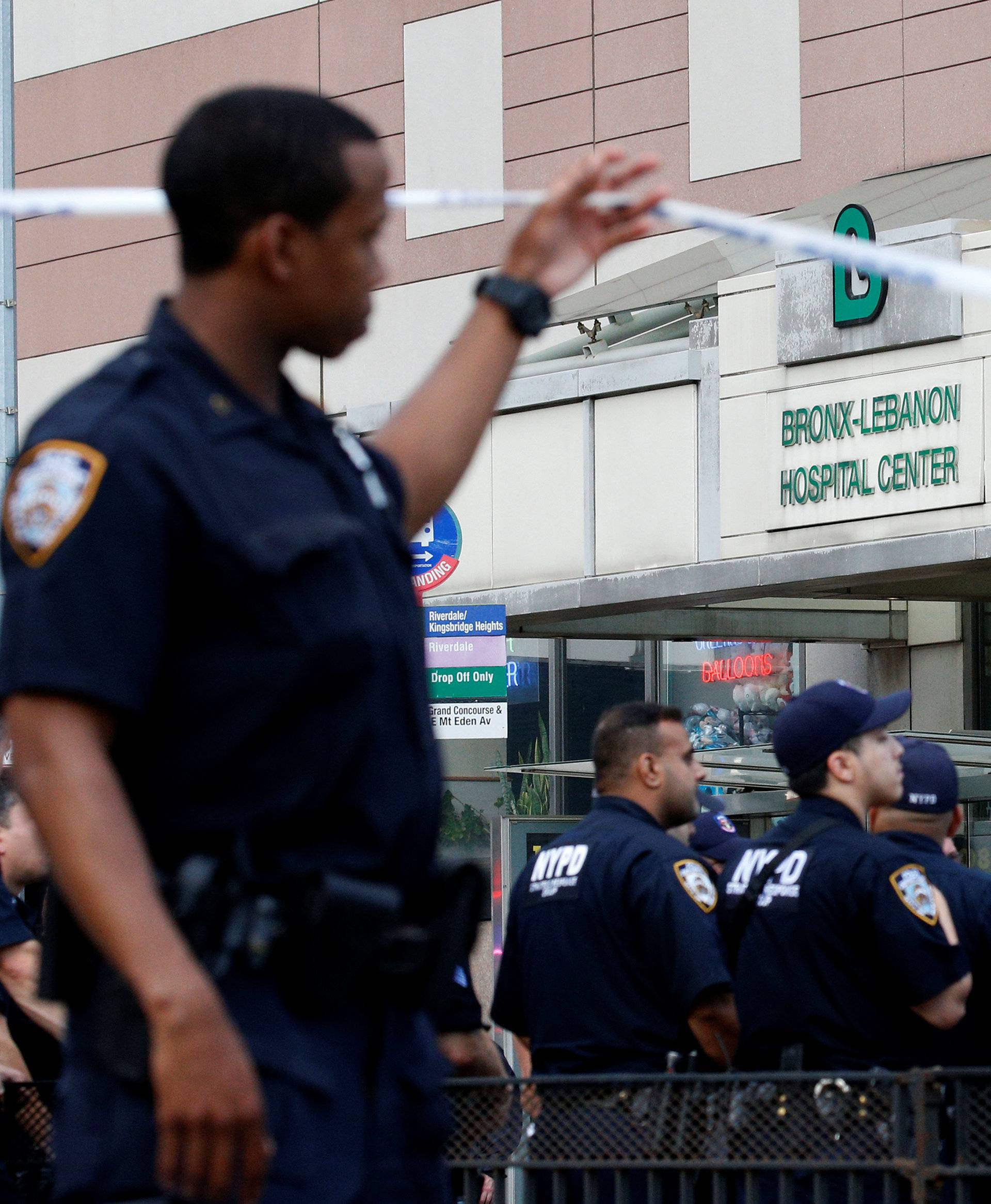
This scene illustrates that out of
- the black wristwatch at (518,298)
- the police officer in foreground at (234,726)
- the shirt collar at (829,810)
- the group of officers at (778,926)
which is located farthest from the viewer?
the shirt collar at (829,810)

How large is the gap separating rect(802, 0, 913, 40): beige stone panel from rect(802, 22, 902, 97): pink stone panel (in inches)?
1.9

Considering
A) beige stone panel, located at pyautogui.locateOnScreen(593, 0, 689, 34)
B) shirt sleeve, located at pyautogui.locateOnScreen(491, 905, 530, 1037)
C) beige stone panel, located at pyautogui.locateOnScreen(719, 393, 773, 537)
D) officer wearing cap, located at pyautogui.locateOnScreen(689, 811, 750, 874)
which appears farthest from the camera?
beige stone panel, located at pyautogui.locateOnScreen(593, 0, 689, 34)

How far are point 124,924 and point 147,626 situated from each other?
1.09 ft

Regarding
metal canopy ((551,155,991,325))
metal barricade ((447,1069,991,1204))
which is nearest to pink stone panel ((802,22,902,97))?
metal canopy ((551,155,991,325))

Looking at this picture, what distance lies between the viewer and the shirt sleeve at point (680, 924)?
6367mm

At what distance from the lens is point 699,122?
57.8 ft

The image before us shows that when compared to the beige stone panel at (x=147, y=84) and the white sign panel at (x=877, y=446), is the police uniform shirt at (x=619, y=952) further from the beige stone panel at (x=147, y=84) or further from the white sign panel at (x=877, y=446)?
the beige stone panel at (x=147, y=84)

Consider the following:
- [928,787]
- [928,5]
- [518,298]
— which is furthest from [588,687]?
[518,298]

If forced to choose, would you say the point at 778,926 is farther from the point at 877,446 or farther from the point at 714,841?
the point at 877,446

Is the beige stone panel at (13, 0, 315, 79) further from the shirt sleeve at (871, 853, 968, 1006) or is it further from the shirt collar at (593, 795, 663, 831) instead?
the shirt sleeve at (871, 853, 968, 1006)

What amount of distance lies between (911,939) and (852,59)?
1205 centimetres

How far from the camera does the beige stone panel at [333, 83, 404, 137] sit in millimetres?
19688

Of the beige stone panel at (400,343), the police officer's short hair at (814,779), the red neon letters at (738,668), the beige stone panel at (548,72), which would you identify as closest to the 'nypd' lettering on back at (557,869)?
the police officer's short hair at (814,779)

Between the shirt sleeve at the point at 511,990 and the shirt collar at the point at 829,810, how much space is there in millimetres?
1034
